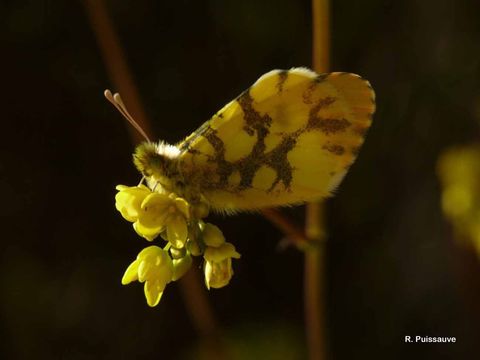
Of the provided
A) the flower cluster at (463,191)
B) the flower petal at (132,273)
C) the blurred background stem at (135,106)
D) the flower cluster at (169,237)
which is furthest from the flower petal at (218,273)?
the flower cluster at (463,191)

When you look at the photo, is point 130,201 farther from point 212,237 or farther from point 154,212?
point 212,237

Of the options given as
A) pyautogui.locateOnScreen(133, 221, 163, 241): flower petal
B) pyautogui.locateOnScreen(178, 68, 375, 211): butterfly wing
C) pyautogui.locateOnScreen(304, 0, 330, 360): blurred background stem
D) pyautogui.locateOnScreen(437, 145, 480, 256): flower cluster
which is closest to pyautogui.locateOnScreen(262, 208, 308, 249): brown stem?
pyautogui.locateOnScreen(304, 0, 330, 360): blurred background stem

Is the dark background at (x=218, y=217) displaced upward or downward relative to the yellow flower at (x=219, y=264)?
upward

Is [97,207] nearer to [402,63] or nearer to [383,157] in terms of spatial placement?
[383,157]

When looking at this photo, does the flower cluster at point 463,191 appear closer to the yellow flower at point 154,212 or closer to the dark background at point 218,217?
the dark background at point 218,217

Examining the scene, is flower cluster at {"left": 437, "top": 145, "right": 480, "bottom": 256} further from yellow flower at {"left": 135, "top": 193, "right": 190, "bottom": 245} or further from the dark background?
yellow flower at {"left": 135, "top": 193, "right": 190, "bottom": 245}

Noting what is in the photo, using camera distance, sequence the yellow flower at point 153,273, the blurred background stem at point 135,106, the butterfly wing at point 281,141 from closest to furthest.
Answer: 1. the butterfly wing at point 281,141
2. the yellow flower at point 153,273
3. the blurred background stem at point 135,106

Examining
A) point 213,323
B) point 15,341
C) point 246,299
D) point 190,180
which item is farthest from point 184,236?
point 15,341
